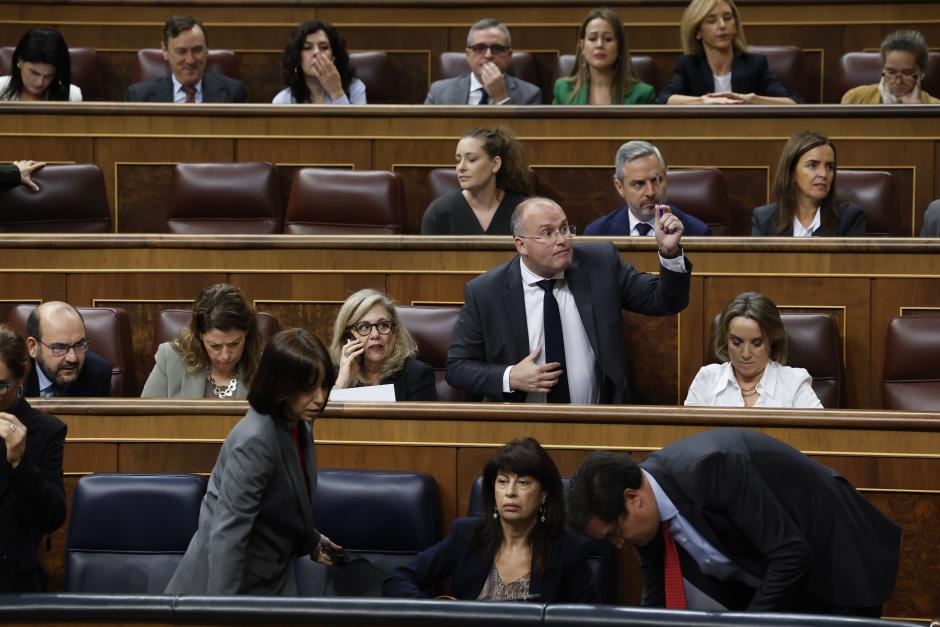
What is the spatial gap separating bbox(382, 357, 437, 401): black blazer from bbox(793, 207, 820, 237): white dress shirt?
0.71 m

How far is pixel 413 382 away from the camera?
1960 mm

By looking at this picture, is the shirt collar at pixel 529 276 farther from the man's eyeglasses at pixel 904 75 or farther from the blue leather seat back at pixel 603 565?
the man's eyeglasses at pixel 904 75

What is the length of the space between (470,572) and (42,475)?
1.56ft

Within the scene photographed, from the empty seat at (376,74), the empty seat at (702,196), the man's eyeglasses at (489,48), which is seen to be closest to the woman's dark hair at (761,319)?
the empty seat at (702,196)

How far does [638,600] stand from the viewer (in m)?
1.66

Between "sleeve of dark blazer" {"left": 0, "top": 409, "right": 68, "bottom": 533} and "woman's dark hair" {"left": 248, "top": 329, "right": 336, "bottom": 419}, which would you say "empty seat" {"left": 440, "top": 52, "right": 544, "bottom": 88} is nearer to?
"sleeve of dark blazer" {"left": 0, "top": 409, "right": 68, "bottom": 533}

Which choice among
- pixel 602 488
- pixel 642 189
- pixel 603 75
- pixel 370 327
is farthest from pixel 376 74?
pixel 602 488

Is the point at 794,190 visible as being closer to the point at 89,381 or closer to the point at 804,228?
the point at 804,228

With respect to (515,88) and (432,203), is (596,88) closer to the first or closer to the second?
(515,88)

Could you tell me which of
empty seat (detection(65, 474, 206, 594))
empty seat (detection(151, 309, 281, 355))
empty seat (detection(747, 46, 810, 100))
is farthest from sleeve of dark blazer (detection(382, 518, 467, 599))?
empty seat (detection(747, 46, 810, 100))

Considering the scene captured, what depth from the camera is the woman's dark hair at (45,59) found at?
2746 mm

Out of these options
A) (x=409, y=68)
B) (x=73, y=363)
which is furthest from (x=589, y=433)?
(x=409, y=68)

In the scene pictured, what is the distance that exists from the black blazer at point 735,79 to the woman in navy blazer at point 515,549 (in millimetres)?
1378

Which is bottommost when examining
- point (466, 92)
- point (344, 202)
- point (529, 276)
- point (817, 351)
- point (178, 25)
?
point (817, 351)
